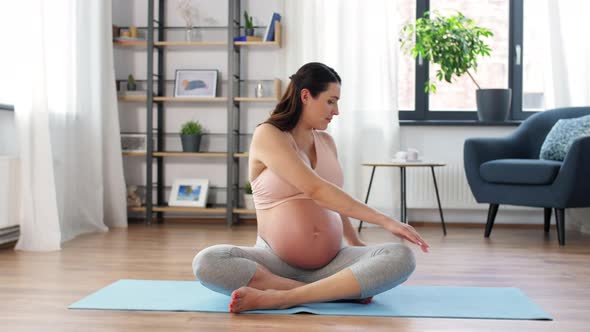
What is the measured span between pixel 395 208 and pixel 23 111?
252 centimetres

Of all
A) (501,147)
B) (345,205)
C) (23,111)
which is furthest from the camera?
(501,147)

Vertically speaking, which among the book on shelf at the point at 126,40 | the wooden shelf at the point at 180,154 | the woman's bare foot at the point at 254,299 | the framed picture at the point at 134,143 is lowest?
the woman's bare foot at the point at 254,299

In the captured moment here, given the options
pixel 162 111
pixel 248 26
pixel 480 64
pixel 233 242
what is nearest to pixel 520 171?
pixel 480 64

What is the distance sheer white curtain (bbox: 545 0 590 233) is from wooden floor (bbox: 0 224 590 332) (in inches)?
36.0

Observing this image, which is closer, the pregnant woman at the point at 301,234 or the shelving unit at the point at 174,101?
the pregnant woman at the point at 301,234

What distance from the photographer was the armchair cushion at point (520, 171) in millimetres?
3861

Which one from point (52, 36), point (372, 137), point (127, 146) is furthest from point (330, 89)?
point (127, 146)

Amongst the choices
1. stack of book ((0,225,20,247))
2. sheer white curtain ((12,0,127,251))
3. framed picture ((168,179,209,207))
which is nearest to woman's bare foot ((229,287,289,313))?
sheer white curtain ((12,0,127,251))

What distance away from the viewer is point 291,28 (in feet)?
15.8

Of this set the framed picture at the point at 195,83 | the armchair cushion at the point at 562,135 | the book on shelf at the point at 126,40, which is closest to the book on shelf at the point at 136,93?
the framed picture at the point at 195,83

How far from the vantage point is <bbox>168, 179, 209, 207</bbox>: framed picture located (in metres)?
4.83

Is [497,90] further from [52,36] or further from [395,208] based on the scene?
[52,36]

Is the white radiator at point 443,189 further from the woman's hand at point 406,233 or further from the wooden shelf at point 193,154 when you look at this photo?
the woman's hand at point 406,233

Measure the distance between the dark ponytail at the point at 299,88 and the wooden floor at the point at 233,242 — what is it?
0.63m
